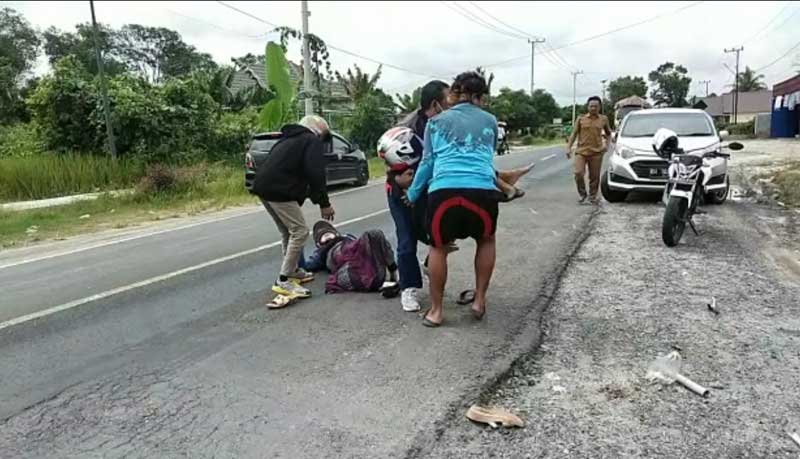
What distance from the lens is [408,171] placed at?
16.0ft

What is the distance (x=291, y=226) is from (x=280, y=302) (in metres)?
0.66

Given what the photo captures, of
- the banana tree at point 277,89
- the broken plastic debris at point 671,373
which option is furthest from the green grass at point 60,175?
the broken plastic debris at point 671,373

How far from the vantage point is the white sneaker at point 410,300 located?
4.90 m

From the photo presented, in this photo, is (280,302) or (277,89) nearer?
(280,302)

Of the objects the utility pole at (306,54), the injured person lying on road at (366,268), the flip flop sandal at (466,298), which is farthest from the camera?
the utility pole at (306,54)

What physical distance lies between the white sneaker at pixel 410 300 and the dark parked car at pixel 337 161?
10.1 m

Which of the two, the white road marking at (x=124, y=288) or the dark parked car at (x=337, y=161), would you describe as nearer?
the white road marking at (x=124, y=288)

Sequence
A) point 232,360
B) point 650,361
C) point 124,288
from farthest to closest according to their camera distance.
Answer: point 124,288 → point 232,360 → point 650,361

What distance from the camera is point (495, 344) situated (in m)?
4.14

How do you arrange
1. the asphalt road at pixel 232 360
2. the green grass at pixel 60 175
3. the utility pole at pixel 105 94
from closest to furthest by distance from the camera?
1. the asphalt road at pixel 232 360
2. the green grass at pixel 60 175
3. the utility pole at pixel 105 94

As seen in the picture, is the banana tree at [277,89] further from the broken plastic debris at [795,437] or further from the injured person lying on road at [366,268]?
the broken plastic debris at [795,437]

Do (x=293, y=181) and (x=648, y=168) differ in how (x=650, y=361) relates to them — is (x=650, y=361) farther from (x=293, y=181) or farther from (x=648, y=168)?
(x=648, y=168)

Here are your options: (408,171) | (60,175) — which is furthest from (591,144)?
(60,175)

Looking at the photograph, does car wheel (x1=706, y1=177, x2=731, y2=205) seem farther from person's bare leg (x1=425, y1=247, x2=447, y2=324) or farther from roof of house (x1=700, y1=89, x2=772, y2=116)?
roof of house (x1=700, y1=89, x2=772, y2=116)
